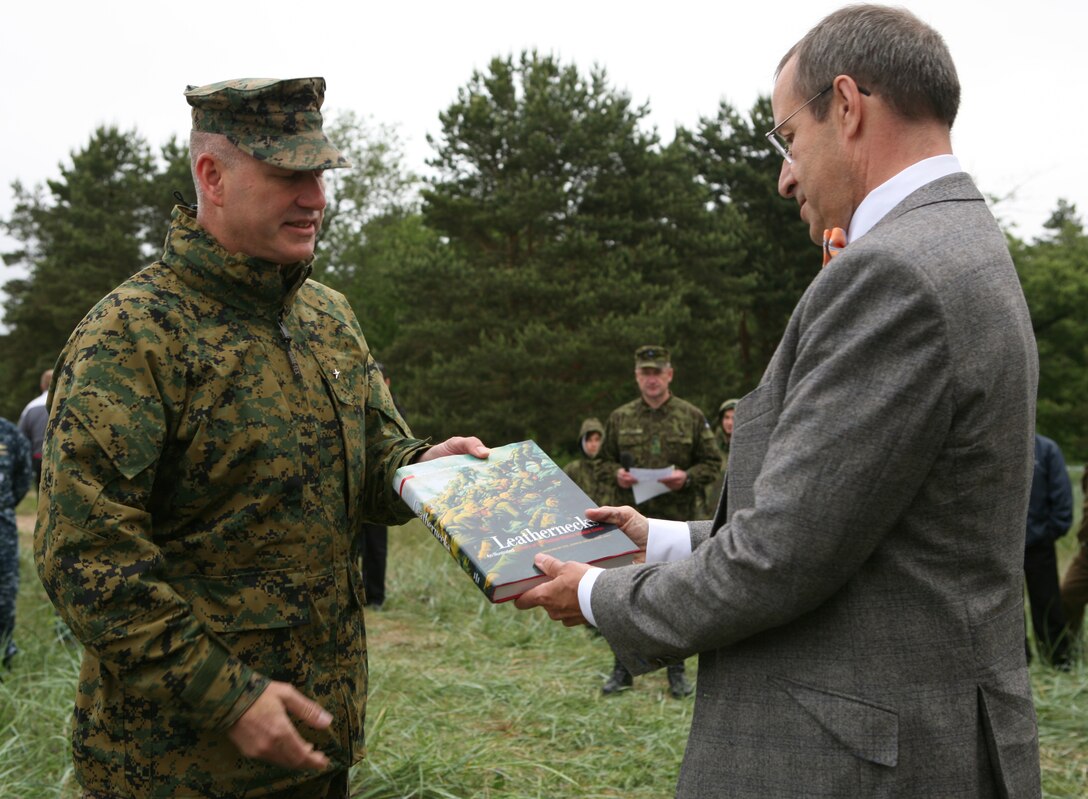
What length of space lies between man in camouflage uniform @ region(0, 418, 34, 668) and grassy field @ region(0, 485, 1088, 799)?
0.65 feet

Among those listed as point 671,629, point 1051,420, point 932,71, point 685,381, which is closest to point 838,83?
point 932,71

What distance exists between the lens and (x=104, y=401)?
215cm

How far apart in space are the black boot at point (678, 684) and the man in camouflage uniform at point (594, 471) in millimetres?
1213

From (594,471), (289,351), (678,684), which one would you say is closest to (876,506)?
(289,351)

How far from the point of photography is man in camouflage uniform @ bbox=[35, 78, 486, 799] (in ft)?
6.96

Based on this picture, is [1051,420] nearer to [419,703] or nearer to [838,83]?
[419,703]

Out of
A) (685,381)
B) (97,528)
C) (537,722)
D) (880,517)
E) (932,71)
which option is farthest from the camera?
(685,381)

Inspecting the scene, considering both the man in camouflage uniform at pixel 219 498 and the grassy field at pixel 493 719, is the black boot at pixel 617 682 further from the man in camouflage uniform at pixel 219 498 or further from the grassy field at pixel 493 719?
the man in camouflage uniform at pixel 219 498

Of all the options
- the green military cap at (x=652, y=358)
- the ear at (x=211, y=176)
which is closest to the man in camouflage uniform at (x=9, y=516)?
the green military cap at (x=652, y=358)

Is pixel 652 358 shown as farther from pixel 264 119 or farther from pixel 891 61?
pixel 891 61

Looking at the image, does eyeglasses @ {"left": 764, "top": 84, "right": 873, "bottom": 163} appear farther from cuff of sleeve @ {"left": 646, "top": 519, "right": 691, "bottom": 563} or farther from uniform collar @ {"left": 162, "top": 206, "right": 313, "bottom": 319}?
uniform collar @ {"left": 162, "top": 206, "right": 313, "bottom": 319}

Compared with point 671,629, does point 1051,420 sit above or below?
below

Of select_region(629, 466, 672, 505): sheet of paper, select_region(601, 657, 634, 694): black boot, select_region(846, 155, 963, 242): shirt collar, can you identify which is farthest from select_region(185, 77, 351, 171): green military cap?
select_region(629, 466, 672, 505): sheet of paper

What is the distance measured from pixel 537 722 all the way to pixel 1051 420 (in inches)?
1264
